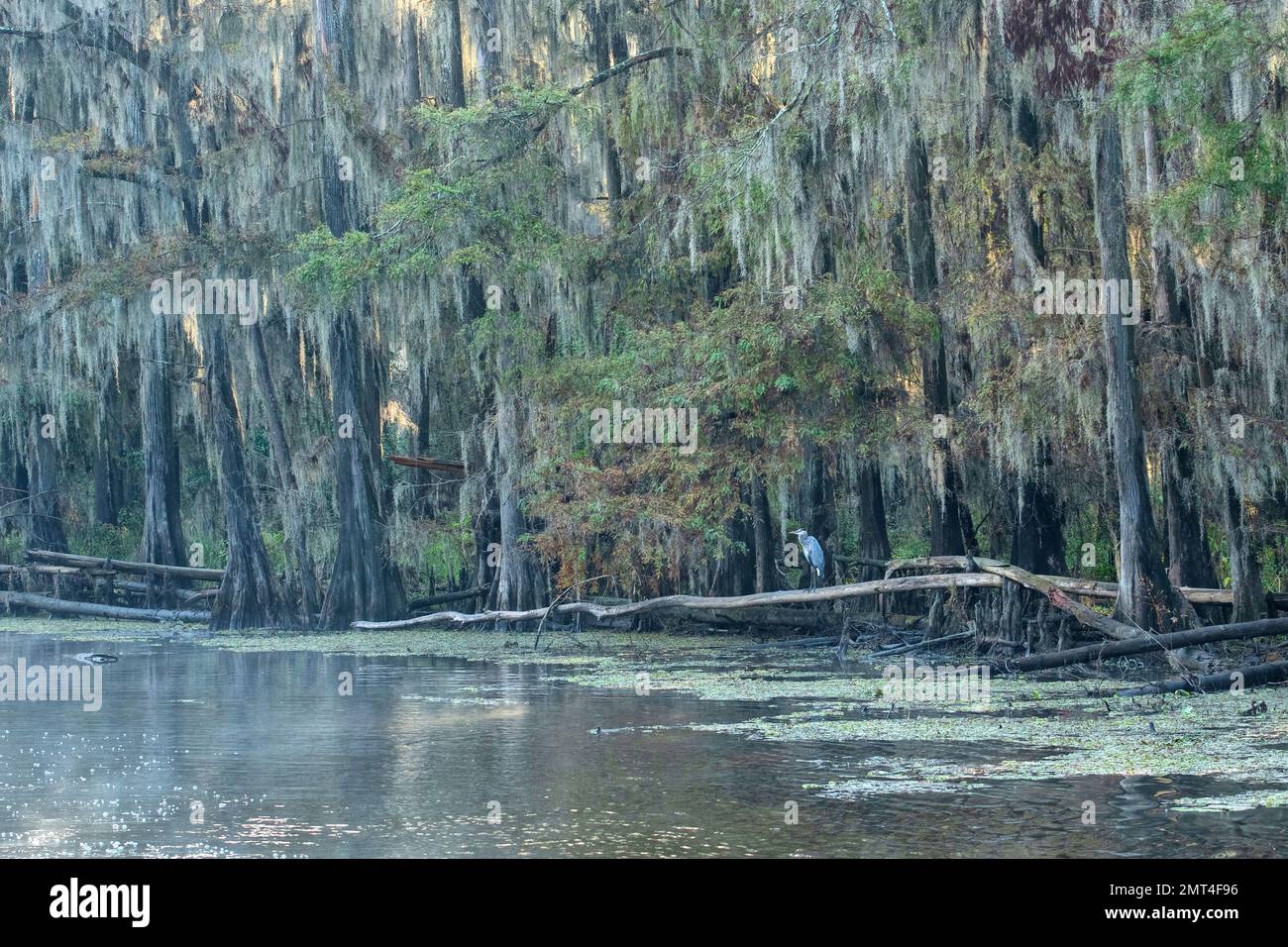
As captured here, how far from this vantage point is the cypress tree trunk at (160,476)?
27.8 m

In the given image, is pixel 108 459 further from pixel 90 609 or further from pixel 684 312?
pixel 684 312

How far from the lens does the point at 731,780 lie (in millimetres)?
8812

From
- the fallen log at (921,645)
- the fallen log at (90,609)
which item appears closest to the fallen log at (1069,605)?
the fallen log at (921,645)

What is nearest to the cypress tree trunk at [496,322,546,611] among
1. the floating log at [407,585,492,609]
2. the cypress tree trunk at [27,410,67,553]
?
the floating log at [407,585,492,609]

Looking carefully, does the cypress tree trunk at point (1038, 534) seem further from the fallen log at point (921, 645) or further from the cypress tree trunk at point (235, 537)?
the cypress tree trunk at point (235, 537)

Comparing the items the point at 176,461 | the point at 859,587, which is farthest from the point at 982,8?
the point at 176,461

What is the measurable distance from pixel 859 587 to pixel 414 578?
13140 mm

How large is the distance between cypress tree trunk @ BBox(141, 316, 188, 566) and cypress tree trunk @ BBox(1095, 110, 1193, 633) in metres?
17.6

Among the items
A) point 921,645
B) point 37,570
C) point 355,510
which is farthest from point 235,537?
point 921,645

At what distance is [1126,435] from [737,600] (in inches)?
192

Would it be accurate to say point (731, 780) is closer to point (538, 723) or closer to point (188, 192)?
point (538, 723)

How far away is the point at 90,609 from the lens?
27188 mm

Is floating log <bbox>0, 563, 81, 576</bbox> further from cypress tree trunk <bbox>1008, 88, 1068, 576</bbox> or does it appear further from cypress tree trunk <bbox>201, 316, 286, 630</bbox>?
cypress tree trunk <bbox>1008, 88, 1068, 576</bbox>

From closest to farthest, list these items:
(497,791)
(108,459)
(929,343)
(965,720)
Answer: (497,791) < (965,720) < (929,343) < (108,459)
